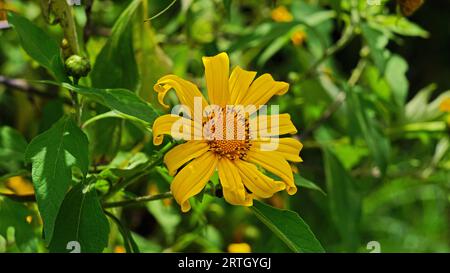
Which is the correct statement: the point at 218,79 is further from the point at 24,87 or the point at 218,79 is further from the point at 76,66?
the point at 24,87

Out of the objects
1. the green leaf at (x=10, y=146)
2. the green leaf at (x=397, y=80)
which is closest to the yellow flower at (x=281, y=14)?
the green leaf at (x=397, y=80)

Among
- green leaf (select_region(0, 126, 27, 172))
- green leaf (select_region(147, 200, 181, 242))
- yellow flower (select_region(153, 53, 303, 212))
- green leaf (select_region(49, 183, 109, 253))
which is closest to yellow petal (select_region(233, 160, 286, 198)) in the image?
yellow flower (select_region(153, 53, 303, 212))

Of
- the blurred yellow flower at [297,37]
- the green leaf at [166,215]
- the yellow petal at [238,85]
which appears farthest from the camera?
the blurred yellow flower at [297,37]

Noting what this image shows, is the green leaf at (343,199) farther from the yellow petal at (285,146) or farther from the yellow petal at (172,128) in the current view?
the yellow petal at (172,128)

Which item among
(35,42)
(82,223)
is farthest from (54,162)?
(35,42)

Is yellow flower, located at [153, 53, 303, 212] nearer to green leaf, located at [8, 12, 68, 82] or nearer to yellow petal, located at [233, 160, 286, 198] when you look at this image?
yellow petal, located at [233, 160, 286, 198]
